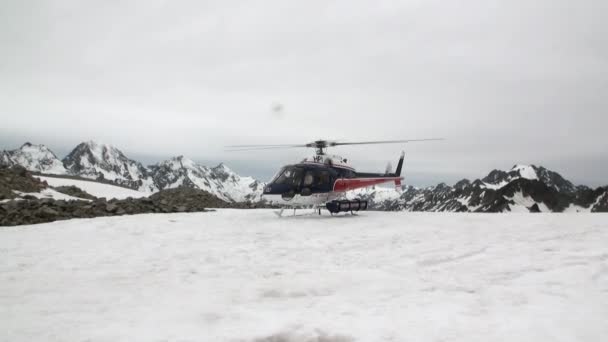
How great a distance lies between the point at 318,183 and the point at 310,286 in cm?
1200

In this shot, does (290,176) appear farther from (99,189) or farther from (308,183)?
(99,189)

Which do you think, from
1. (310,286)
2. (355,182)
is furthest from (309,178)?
(310,286)

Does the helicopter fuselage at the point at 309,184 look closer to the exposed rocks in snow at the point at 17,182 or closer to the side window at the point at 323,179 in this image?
the side window at the point at 323,179

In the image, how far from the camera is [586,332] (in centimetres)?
425

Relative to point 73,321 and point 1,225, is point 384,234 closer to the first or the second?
point 73,321

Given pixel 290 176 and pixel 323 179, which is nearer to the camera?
pixel 290 176

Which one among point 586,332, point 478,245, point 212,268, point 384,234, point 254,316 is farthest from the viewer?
point 384,234

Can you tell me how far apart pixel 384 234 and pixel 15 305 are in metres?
9.28

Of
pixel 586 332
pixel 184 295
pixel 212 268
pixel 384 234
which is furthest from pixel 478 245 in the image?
pixel 184 295

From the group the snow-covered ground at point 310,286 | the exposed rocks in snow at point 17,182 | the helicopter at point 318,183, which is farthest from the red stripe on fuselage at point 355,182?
the exposed rocks in snow at point 17,182

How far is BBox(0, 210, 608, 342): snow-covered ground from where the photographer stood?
456cm

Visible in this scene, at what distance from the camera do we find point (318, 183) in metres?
18.4

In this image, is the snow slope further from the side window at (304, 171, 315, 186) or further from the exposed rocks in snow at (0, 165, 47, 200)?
the side window at (304, 171, 315, 186)

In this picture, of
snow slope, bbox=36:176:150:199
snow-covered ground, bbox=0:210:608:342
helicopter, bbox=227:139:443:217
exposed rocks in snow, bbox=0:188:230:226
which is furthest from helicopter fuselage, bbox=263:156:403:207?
snow slope, bbox=36:176:150:199
